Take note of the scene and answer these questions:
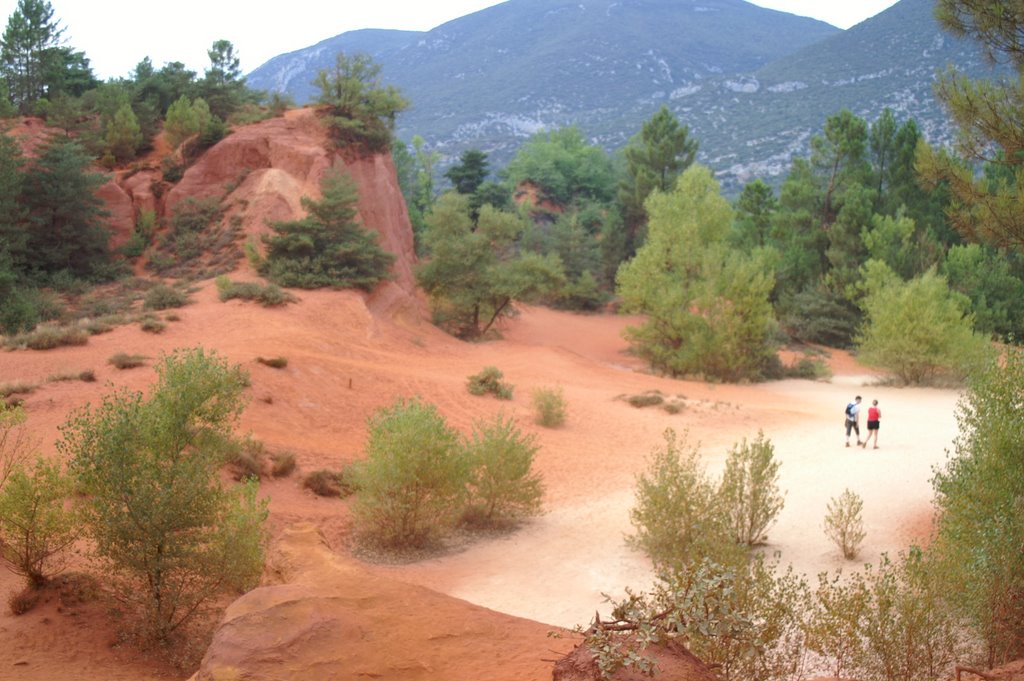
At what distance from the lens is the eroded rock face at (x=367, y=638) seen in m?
4.57

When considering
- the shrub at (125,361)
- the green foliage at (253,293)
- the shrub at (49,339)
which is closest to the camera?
the shrub at (125,361)

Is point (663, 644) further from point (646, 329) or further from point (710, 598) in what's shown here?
point (646, 329)

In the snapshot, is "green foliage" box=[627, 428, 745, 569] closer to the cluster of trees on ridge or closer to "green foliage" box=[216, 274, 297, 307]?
the cluster of trees on ridge

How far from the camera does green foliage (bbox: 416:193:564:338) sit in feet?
104

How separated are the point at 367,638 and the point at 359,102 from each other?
98.7 ft

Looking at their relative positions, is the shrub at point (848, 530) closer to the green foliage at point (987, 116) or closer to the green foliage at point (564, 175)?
the green foliage at point (987, 116)

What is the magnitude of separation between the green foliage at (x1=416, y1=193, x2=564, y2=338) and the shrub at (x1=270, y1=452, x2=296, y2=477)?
18807 millimetres

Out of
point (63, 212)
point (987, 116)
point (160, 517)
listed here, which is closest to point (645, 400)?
point (987, 116)

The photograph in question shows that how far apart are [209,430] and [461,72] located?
14727cm

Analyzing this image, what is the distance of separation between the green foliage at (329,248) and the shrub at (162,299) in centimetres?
331

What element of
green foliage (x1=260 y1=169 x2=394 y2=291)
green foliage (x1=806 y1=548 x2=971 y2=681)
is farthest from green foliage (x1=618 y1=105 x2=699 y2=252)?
green foliage (x1=806 y1=548 x2=971 y2=681)

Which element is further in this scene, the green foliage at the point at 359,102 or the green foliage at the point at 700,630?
the green foliage at the point at 359,102

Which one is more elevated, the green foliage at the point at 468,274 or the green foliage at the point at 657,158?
the green foliage at the point at 657,158

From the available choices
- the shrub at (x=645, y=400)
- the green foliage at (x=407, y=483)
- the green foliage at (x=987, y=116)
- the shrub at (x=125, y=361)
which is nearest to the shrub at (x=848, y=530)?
the green foliage at (x=987, y=116)
